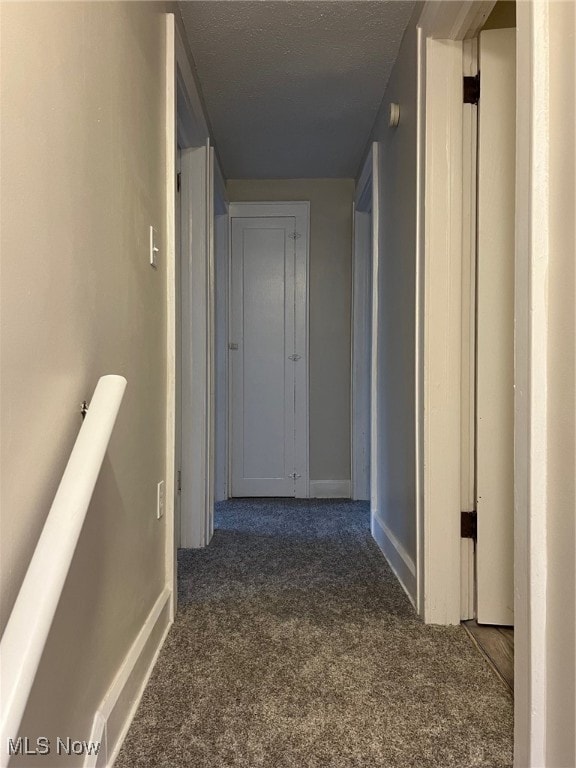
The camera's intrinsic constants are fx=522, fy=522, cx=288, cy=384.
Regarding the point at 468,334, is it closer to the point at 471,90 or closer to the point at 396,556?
the point at 471,90

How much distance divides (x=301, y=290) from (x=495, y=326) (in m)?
2.16

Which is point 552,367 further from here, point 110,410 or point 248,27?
point 248,27

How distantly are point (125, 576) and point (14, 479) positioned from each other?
639 mm

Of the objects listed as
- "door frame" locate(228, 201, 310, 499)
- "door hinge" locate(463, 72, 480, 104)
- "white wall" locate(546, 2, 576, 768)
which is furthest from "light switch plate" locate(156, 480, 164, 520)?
"door frame" locate(228, 201, 310, 499)

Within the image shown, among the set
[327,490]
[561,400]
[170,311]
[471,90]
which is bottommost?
[327,490]

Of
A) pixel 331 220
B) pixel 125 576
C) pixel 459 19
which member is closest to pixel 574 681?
pixel 125 576

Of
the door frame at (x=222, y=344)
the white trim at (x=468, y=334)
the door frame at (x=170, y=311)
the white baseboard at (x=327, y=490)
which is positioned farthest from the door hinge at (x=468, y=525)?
the door frame at (x=222, y=344)

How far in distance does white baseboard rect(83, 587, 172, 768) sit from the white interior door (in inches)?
40.7

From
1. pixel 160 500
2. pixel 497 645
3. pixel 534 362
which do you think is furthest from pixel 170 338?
pixel 497 645

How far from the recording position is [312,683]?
1.34 metres

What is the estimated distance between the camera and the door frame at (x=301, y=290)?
3.73 metres

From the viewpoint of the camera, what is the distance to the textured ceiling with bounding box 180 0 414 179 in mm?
1983

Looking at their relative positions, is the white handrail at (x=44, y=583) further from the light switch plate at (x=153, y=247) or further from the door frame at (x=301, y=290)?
the door frame at (x=301, y=290)

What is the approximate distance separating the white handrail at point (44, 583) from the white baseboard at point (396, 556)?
59.0 inches
